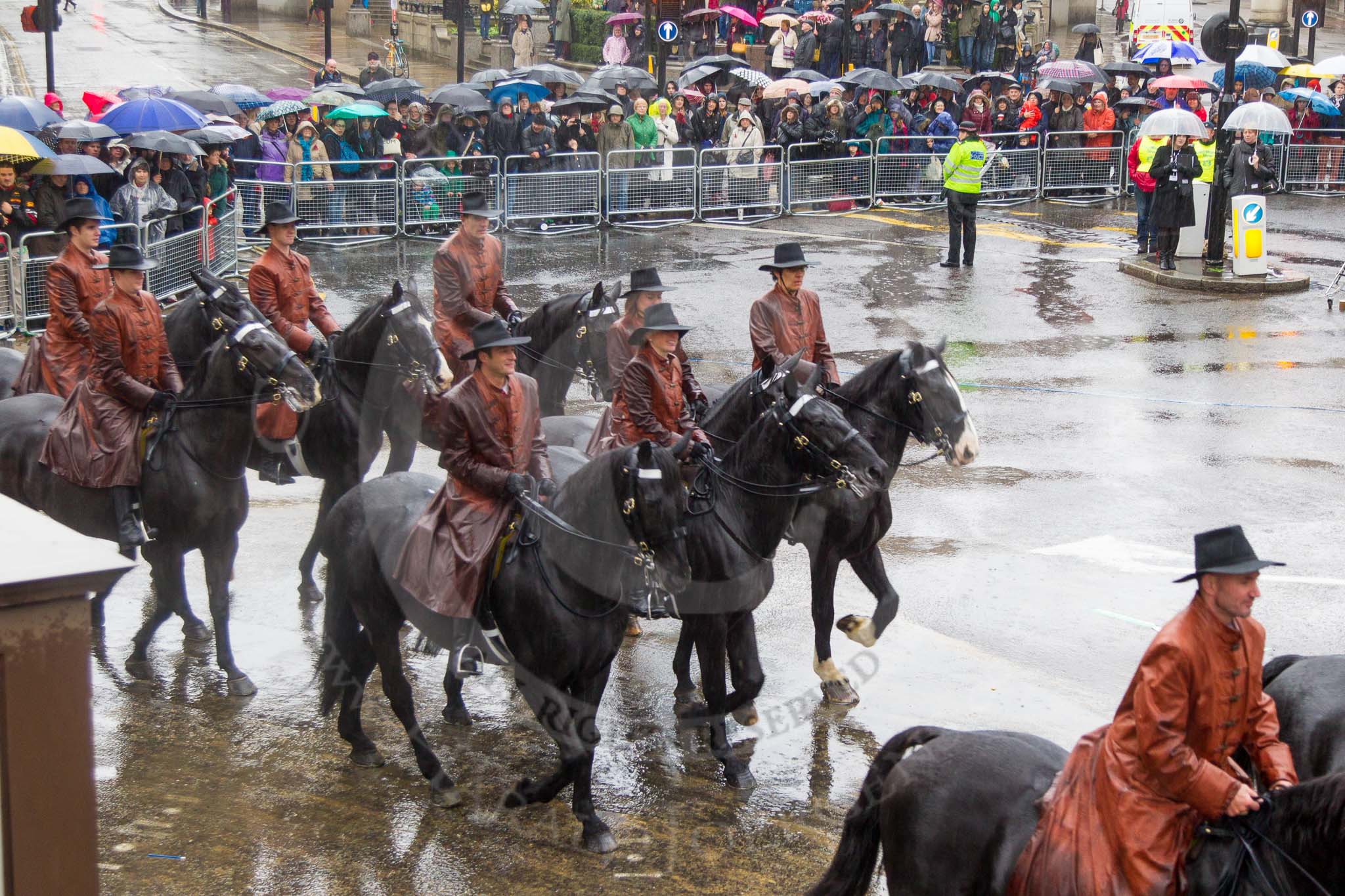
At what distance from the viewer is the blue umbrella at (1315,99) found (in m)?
27.8

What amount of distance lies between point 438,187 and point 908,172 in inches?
324

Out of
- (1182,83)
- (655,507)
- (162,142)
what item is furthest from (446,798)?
(1182,83)

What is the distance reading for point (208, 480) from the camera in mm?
9695

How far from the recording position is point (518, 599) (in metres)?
7.86

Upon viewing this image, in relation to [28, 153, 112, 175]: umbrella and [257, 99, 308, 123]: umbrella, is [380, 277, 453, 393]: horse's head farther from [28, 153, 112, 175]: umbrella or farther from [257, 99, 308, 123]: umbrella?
[257, 99, 308, 123]: umbrella

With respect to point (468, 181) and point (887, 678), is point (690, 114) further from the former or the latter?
point (887, 678)

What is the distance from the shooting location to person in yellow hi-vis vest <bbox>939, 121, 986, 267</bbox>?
2219 cm

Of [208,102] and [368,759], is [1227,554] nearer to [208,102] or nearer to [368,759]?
[368,759]

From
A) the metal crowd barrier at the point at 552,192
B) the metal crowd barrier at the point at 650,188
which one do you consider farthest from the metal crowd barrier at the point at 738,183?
the metal crowd barrier at the point at 552,192

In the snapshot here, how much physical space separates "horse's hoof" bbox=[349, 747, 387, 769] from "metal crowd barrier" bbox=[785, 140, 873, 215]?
18839 millimetres

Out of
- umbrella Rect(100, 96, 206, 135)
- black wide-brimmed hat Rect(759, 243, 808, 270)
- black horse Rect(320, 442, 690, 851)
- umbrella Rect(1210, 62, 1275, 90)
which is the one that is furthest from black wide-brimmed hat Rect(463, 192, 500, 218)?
umbrella Rect(1210, 62, 1275, 90)

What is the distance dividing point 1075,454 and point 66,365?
28.4 feet

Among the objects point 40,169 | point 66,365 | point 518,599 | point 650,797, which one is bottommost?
point 650,797

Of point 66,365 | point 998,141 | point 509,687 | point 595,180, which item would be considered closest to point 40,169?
point 66,365
